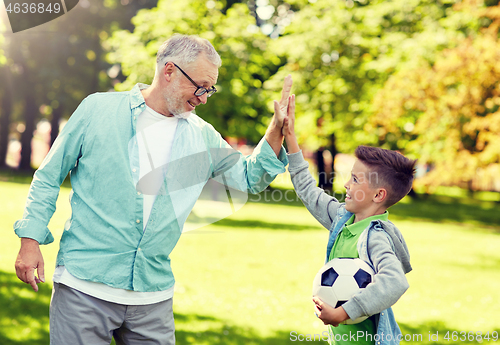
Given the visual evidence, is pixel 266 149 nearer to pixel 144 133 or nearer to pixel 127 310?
pixel 144 133

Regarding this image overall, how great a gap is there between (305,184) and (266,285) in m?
5.15

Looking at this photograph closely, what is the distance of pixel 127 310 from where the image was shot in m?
2.57

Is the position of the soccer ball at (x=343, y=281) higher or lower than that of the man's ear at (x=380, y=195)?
lower

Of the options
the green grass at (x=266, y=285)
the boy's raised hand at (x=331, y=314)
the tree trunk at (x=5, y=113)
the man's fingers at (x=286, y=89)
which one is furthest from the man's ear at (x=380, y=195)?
the tree trunk at (x=5, y=113)

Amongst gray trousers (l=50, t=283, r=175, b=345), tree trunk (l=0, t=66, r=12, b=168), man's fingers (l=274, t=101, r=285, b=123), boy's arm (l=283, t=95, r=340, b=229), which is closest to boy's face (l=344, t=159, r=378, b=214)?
boy's arm (l=283, t=95, r=340, b=229)

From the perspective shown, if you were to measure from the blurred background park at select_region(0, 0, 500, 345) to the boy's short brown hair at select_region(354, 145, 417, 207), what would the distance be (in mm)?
3077

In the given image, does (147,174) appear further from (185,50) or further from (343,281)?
(343,281)

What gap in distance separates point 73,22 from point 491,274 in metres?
24.2

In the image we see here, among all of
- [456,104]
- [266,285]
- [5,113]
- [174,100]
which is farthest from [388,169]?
[5,113]

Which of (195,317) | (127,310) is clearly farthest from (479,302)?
(127,310)

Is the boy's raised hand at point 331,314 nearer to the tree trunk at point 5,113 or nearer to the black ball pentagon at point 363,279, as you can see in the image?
the black ball pentagon at point 363,279

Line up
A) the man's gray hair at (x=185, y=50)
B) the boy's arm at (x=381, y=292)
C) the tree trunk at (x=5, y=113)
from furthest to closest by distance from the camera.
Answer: the tree trunk at (x=5, y=113)
the man's gray hair at (x=185, y=50)
the boy's arm at (x=381, y=292)

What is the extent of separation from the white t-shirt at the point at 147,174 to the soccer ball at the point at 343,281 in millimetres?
884

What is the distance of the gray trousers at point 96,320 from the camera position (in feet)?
8.11
